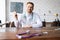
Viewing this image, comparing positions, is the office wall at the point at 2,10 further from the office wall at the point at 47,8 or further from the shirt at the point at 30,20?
the shirt at the point at 30,20

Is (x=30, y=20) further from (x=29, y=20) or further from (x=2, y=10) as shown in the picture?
(x=2, y=10)

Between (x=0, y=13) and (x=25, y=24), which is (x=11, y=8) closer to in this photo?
(x=0, y=13)

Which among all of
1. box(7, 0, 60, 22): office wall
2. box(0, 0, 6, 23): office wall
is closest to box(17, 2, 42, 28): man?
A: box(0, 0, 6, 23): office wall

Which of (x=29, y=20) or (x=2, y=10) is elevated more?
(x=2, y=10)

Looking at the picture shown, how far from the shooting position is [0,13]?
16.6ft

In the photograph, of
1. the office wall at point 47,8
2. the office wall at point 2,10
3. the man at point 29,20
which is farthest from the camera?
the office wall at point 47,8

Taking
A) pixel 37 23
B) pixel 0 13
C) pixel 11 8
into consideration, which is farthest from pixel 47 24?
pixel 37 23

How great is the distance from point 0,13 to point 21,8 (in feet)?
2.84

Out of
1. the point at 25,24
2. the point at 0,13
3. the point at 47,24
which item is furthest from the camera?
the point at 47,24

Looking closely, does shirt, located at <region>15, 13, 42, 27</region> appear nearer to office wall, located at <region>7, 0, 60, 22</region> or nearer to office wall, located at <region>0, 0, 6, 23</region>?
office wall, located at <region>0, 0, 6, 23</region>

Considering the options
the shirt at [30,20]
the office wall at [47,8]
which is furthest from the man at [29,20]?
the office wall at [47,8]

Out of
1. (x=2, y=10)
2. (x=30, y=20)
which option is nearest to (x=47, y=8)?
(x=2, y=10)

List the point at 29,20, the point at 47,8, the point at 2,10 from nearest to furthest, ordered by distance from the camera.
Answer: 1. the point at 29,20
2. the point at 2,10
3. the point at 47,8

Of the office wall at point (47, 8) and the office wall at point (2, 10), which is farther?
the office wall at point (47, 8)
